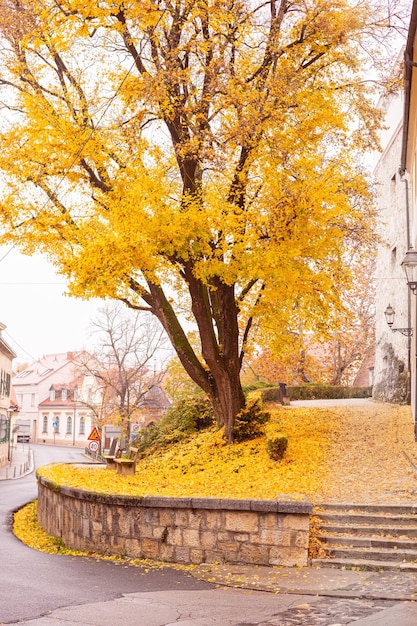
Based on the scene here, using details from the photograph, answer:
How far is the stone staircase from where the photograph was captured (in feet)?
31.7

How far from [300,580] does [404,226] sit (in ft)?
59.2

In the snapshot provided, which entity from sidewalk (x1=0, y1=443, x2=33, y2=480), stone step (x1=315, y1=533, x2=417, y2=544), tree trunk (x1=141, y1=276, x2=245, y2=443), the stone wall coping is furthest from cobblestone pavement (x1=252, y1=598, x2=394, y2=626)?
sidewalk (x1=0, y1=443, x2=33, y2=480)

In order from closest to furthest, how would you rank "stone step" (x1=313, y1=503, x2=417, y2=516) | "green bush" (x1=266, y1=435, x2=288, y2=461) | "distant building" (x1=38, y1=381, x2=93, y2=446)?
"stone step" (x1=313, y1=503, x2=417, y2=516) < "green bush" (x1=266, y1=435, x2=288, y2=461) < "distant building" (x1=38, y1=381, x2=93, y2=446)

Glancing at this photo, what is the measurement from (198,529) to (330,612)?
11.0 feet

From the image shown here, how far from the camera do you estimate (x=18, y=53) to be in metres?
16.4

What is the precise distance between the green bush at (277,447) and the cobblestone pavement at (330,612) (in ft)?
26.4

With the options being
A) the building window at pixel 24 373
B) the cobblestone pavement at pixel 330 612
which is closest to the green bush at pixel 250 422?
the cobblestone pavement at pixel 330 612

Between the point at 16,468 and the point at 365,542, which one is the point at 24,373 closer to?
the point at 16,468

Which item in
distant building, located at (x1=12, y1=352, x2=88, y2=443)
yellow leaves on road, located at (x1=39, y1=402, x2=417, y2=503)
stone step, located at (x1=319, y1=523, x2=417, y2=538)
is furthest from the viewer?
distant building, located at (x1=12, y1=352, x2=88, y2=443)

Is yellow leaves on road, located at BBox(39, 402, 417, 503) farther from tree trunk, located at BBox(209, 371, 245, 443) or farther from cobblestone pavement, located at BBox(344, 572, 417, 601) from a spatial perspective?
cobblestone pavement, located at BBox(344, 572, 417, 601)

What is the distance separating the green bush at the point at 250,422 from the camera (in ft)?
60.1

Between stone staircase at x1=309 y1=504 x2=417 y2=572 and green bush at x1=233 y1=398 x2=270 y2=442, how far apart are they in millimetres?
7094

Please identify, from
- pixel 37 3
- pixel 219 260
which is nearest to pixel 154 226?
pixel 219 260

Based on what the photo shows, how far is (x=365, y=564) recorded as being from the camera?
948cm
